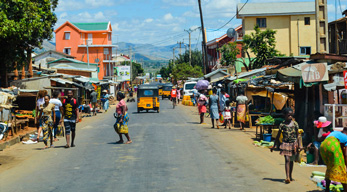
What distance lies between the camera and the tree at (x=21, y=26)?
2153cm

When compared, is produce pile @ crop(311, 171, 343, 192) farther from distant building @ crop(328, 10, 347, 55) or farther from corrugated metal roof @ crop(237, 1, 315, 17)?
corrugated metal roof @ crop(237, 1, 315, 17)

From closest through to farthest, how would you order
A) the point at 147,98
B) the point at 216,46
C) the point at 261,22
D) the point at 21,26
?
the point at 21,26 → the point at 147,98 → the point at 261,22 → the point at 216,46

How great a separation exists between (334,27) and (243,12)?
23380 mm

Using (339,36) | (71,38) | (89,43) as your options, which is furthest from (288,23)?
Result: (71,38)

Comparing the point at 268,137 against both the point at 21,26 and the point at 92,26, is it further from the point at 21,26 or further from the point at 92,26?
the point at 92,26

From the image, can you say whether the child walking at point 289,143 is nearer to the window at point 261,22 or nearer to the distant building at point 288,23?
the distant building at point 288,23

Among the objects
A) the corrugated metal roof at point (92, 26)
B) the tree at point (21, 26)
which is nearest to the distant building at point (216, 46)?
the corrugated metal roof at point (92, 26)

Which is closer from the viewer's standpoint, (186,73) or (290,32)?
(290,32)

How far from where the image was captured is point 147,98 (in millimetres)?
36125

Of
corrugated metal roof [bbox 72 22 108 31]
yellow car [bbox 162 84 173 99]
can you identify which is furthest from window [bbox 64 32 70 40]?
yellow car [bbox 162 84 173 99]

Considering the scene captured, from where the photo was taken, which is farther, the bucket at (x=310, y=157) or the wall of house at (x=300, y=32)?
the wall of house at (x=300, y=32)

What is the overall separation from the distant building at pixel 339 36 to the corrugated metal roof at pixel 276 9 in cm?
2283

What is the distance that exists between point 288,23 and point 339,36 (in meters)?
26.1

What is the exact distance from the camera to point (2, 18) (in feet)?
69.1
